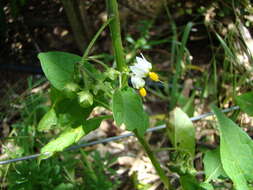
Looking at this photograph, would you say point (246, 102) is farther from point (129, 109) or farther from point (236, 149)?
point (129, 109)

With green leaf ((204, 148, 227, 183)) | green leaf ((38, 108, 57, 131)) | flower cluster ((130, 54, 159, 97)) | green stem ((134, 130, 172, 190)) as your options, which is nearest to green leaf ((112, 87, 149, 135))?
flower cluster ((130, 54, 159, 97))

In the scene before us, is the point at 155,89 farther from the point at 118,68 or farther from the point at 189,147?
the point at 118,68

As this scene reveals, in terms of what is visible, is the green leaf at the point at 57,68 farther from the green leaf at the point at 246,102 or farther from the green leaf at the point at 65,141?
the green leaf at the point at 246,102

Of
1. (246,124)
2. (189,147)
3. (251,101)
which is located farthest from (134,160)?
(251,101)

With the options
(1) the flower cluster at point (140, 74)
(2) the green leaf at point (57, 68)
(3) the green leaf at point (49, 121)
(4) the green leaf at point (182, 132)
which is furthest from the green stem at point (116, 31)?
(4) the green leaf at point (182, 132)

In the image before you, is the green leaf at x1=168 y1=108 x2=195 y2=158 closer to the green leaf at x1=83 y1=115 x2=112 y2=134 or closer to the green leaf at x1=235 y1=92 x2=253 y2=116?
the green leaf at x1=235 y1=92 x2=253 y2=116

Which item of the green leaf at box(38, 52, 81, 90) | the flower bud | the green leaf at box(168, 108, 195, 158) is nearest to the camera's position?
the flower bud

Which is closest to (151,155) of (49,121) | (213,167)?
(213,167)
